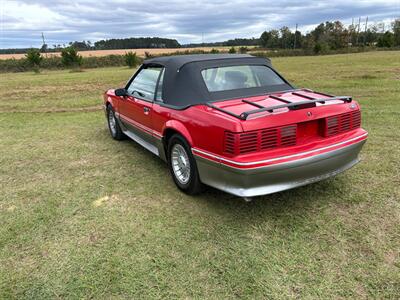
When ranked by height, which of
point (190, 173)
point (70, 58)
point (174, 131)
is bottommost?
point (190, 173)

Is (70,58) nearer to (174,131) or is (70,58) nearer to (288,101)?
(174,131)

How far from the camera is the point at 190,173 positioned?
12.2 ft

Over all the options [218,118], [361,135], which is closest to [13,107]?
[218,118]

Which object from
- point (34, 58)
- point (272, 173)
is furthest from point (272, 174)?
point (34, 58)

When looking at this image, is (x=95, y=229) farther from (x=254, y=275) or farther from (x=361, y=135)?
(x=361, y=135)

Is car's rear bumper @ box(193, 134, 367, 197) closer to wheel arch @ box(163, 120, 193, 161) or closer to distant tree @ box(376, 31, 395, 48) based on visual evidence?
wheel arch @ box(163, 120, 193, 161)

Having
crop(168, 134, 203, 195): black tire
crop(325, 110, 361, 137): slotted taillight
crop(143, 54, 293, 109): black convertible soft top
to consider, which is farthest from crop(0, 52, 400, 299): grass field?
crop(143, 54, 293, 109): black convertible soft top

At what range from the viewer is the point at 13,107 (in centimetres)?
1086

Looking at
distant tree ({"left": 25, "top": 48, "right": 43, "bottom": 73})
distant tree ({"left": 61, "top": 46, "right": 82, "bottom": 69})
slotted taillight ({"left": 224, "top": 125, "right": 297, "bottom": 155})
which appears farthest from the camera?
distant tree ({"left": 61, "top": 46, "right": 82, "bottom": 69})

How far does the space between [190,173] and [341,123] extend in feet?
5.40

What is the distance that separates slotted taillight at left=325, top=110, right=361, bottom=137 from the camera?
3352mm

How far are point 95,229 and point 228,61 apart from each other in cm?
254

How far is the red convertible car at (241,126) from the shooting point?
3.00 metres

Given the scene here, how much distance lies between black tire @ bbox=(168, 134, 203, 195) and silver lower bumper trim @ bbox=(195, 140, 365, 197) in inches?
8.0
